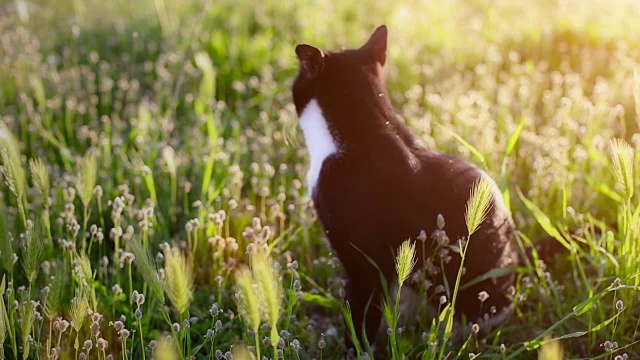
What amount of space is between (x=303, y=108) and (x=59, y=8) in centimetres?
473

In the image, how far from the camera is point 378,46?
3.22 m

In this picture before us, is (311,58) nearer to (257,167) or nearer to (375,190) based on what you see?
(375,190)

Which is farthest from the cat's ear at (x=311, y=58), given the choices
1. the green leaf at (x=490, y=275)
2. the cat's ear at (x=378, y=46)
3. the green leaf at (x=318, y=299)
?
the green leaf at (x=490, y=275)

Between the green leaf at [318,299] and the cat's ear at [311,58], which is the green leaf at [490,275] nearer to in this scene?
the green leaf at [318,299]

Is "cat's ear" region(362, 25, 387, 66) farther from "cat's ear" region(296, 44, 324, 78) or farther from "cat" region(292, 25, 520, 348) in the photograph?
"cat's ear" region(296, 44, 324, 78)

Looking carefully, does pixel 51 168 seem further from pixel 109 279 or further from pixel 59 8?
pixel 59 8

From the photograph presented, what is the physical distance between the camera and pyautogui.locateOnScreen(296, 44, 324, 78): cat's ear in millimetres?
2932

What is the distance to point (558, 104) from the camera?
4969 millimetres

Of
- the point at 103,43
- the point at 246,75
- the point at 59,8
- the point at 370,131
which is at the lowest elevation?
the point at 370,131

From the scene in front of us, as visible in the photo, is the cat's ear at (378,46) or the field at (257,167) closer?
the field at (257,167)

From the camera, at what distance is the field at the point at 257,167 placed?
2.61 m

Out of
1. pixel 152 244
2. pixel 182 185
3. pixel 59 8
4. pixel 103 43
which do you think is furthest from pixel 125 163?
pixel 59 8

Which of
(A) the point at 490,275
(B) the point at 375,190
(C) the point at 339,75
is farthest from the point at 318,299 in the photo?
(C) the point at 339,75

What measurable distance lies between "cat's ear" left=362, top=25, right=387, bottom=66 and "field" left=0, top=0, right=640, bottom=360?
1.94 ft
